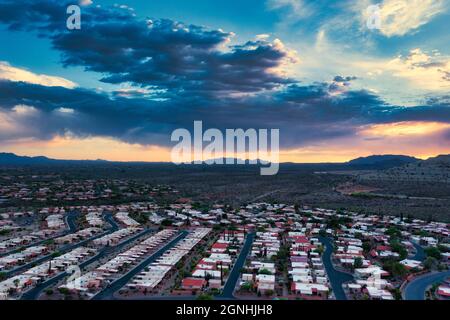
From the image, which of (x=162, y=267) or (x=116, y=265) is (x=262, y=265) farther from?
(x=116, y=265)

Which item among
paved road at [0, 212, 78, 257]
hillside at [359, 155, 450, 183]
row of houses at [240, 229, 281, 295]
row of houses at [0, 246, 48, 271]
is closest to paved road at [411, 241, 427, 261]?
row of houses at [240, 229, 281, 295]

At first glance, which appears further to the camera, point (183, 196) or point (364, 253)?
point (183, 196)

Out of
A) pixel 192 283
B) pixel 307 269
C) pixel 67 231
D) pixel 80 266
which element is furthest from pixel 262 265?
pixel 67 231

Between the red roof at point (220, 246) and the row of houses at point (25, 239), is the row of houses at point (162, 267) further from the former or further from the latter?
the row of houses at point (25, 239)

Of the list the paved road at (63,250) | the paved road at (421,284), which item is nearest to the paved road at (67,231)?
the paved road at (63,250)
